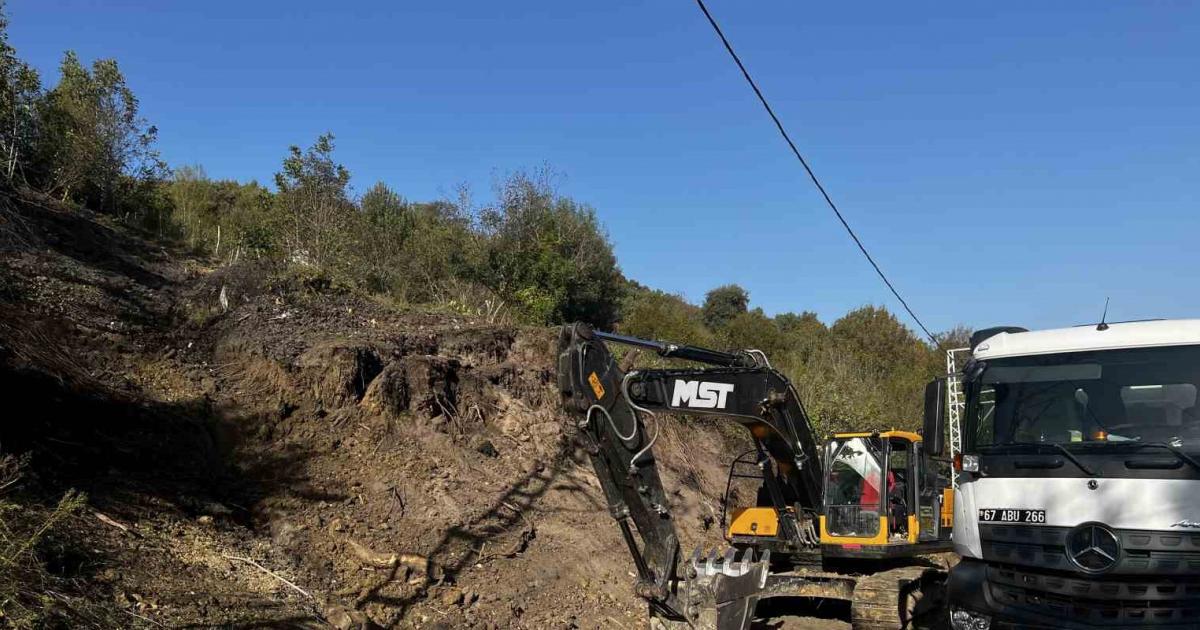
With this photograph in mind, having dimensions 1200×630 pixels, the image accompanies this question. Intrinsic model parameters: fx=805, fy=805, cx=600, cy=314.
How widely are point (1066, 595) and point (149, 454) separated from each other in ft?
28.3

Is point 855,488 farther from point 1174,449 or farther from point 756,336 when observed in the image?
point 756,336

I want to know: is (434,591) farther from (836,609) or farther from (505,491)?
(836,609)

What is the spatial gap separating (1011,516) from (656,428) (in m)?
3.06

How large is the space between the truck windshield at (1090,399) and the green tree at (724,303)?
1550 inches

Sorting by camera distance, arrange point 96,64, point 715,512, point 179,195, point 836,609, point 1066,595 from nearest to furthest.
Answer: point 1066,595
point 836,609
point 715,512
point 96,64
point 179,195

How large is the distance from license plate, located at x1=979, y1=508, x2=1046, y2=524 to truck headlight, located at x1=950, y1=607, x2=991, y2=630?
2.40 feet

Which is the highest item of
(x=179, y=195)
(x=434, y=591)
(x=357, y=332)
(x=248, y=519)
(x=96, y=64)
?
(x=96, y=64)

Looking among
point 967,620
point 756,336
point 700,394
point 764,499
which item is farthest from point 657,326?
point 967,620

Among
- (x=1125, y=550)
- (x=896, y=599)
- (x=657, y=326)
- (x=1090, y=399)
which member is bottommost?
(x=896, y=599)

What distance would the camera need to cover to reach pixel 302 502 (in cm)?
901

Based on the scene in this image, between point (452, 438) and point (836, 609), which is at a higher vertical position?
point (452, 438)

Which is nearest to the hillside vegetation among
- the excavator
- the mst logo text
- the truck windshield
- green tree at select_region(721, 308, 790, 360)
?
the excavator

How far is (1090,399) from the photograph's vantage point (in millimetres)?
6188

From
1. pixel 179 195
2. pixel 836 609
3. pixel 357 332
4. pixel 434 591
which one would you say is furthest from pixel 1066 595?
pixel 179 195
